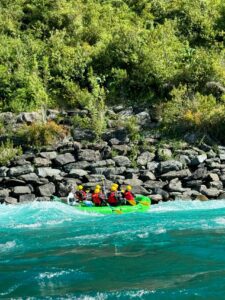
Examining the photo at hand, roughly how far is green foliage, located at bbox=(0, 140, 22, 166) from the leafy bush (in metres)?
0.68

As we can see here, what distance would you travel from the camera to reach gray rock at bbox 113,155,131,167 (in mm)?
20125

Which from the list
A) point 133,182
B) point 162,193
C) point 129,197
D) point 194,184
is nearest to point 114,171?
point 133,182

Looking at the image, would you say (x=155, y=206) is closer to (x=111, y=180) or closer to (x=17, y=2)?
(x=111, y=180)

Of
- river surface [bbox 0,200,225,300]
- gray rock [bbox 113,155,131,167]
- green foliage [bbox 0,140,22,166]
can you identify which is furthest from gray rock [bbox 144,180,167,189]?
green foliage [bbox 0,140,22,166]

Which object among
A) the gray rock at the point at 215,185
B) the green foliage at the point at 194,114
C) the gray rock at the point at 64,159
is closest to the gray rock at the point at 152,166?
the gray rock at the point at 215,185

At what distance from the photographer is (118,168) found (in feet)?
65.1

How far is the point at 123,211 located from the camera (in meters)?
16.2

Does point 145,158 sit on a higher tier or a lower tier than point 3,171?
higher

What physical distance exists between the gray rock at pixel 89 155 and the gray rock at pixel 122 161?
849 mm

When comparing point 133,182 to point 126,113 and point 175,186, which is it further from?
point 126,113

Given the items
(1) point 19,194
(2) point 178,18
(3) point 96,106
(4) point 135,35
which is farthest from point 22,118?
(2) point 178,18

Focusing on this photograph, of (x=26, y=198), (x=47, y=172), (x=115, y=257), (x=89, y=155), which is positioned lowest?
(x=115, y=257)

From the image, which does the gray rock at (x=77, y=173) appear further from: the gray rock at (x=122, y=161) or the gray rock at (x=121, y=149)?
the gray rock at (x=121, y=149)

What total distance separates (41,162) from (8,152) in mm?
1641
